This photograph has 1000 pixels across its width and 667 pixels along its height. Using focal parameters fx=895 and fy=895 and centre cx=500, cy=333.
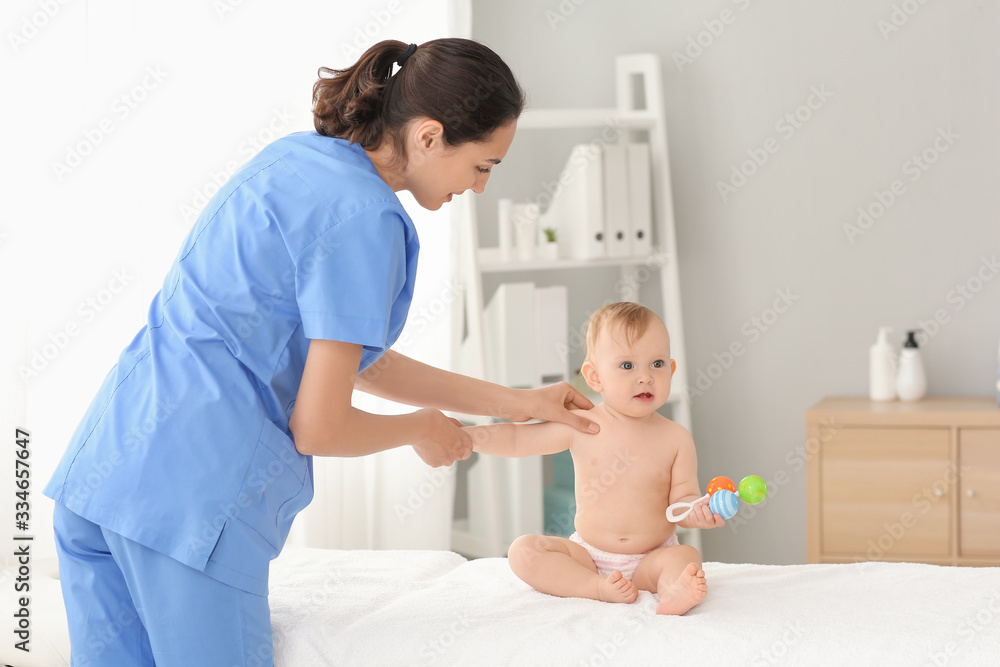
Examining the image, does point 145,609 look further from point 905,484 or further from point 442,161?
point 905,484

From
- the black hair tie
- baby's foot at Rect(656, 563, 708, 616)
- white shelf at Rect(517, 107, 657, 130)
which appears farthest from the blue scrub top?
white shelf at Rect(517, 107, 657, 130)

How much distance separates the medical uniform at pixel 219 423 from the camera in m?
1.05

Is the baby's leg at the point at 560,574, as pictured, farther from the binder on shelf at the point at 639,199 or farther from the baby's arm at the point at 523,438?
the binder on shelf at the point at 639,199

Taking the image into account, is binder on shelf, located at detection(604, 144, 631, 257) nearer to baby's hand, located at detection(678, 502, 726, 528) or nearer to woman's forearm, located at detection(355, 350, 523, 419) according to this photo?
woman's forearm, located at detection(355, 350, 523, 419)

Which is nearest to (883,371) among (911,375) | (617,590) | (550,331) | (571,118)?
(911,375)

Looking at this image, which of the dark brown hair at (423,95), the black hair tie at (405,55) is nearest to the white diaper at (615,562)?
the dark brown hair at (423,95)

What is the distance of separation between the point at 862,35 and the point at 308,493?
232cm

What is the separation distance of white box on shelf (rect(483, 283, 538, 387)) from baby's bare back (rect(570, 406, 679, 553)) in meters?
1.07

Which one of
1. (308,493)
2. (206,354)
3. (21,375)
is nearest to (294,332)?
(206,354)

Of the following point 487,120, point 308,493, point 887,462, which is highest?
point 487,120

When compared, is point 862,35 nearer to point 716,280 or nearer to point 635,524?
point 716,280

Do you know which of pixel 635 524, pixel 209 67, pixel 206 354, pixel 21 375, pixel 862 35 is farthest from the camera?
pixel 862 35

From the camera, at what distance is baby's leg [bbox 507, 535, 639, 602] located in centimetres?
133

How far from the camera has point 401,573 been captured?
4.90 ft
